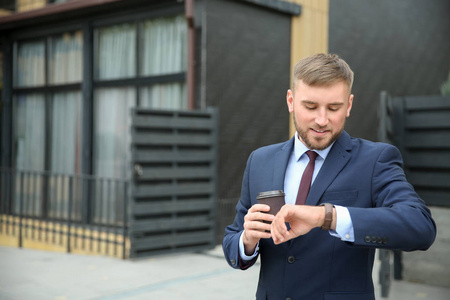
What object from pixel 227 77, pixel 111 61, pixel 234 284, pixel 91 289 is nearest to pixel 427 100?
pixel 234 284

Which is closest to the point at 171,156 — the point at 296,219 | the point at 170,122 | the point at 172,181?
the point at 172,181

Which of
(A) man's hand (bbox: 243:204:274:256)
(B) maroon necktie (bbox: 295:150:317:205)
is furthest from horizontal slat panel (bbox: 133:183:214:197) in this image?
(A) man's hand (bbox: 243:204:274:256)

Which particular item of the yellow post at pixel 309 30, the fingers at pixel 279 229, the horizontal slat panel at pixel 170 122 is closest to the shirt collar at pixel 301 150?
the fingers at pixel 279 229

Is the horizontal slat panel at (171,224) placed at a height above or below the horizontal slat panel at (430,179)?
below

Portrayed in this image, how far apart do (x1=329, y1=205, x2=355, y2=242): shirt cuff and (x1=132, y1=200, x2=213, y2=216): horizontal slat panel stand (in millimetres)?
6048

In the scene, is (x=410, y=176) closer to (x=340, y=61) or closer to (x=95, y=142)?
(x=340, y=61)

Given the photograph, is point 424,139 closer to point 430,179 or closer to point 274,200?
point 430,179

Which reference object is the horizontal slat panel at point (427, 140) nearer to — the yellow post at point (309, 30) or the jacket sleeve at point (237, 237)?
the yellow post at point (309, 30)

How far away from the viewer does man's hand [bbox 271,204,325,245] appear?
5.56ft

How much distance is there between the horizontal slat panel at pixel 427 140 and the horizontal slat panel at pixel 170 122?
3.18m

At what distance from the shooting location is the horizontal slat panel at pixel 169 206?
300 inches

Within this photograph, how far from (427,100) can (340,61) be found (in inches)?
182

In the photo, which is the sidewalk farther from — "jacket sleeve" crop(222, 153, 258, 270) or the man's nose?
the man's nose

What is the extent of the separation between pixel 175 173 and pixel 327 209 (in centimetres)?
630
